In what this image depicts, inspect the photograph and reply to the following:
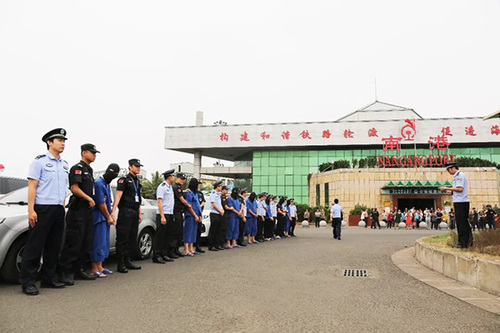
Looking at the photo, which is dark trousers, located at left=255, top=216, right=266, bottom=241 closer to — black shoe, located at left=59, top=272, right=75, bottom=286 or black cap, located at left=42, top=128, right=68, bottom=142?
black shoe, located at left=59, top=272, right=75, bottom=286

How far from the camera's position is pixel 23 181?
953 cm

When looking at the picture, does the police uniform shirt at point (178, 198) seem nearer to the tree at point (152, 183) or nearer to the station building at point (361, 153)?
the station building at point (361, 153)

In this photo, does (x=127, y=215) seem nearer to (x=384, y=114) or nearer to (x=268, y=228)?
(x=268, y=228)

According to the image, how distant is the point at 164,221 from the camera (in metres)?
7.18

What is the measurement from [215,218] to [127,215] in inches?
140

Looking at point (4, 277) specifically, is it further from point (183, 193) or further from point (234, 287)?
point (183, 193)

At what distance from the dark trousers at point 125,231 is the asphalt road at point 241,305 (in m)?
0.44

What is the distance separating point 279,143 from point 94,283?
4248 cm

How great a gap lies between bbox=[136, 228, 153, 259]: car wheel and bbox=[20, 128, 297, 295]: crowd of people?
0.34 meters

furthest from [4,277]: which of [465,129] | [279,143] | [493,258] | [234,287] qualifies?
[465,129]

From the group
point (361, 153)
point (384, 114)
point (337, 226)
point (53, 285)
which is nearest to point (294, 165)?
point (361, 153)

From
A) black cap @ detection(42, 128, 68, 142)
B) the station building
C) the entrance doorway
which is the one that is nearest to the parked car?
black cap @ detection(42, 128, 68, 142)

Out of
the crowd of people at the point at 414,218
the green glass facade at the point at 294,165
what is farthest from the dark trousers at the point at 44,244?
the green glass facade at the point at 294,165

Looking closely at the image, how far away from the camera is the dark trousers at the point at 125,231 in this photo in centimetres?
605
